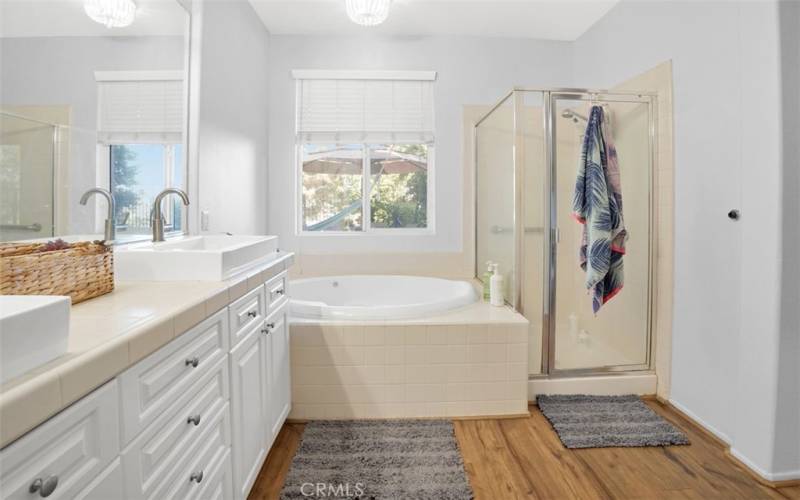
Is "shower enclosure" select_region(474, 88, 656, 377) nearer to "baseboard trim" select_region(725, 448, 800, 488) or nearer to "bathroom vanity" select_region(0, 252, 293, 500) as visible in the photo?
"baseboard trim" select_region(725, 448, 800, 488)

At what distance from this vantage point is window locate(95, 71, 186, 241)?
151 cm

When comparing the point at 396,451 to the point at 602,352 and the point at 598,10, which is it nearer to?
the point at 602,352

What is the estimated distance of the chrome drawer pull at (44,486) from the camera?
1.86 feet

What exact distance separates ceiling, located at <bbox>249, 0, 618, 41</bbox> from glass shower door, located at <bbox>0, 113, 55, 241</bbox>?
2199mm

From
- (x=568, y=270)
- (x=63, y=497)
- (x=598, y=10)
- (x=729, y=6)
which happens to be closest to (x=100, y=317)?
(x=63, y=497)

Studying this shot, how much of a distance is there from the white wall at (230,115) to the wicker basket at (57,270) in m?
1.14

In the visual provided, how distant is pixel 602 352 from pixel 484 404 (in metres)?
0.98

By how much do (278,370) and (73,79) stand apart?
4.30ft

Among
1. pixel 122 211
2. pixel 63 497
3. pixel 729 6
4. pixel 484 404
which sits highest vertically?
pixel 729 6

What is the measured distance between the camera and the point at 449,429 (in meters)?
2.06

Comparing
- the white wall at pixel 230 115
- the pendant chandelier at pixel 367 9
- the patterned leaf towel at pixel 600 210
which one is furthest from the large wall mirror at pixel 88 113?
the patterned leaf towel at pixel 600 210

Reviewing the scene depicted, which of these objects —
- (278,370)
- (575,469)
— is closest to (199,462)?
(278,370)

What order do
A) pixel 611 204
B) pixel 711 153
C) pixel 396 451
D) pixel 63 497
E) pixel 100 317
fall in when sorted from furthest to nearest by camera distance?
pixel 611 204
pixel 711 153
pixel 396 451
pixel 100 317
pixel 63 497

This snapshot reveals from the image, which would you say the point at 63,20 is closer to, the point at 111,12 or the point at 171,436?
the point at 111,12
